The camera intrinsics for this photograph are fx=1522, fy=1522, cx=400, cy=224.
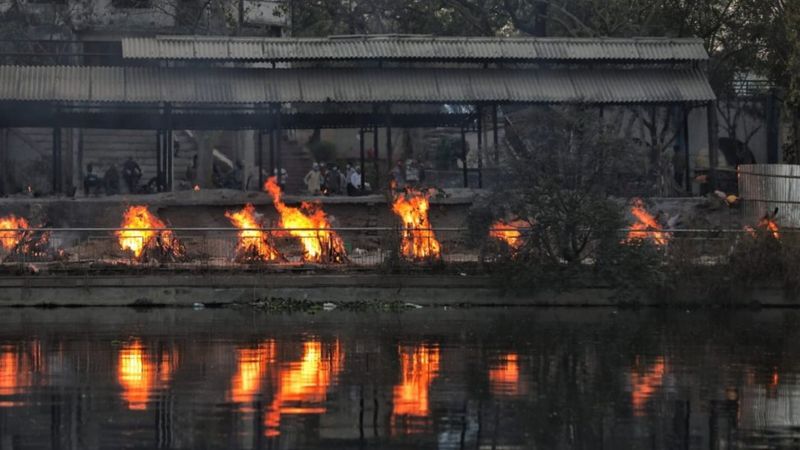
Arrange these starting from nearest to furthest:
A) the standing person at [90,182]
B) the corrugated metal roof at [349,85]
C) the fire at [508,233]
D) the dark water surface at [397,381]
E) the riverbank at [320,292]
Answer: the dark water surface at [397,381] < the riverbank at [320,292] < the fire at [508,233] < the corrugated metal roof at [349,85] < the standing person at [90,182]

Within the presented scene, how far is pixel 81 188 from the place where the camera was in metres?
51.0

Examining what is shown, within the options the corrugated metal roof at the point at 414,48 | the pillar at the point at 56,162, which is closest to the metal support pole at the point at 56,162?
the pillar at the point at 56,162

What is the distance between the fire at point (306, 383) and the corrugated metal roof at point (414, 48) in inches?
764

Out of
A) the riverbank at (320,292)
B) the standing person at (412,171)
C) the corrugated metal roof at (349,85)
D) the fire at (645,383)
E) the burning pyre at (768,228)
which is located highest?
the corrugated metal roof at (349,85)

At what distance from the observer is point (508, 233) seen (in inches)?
1399

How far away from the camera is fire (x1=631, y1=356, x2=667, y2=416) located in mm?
19703

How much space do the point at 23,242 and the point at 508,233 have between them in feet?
36.8

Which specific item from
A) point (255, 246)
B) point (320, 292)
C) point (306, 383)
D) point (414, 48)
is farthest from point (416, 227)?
point (306, 383)

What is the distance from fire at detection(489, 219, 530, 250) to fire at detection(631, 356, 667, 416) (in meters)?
10.7

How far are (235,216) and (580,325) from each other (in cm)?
1175

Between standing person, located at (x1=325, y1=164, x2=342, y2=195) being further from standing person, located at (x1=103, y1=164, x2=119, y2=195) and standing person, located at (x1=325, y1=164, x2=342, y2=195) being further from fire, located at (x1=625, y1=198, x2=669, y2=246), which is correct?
fire, located at (x1=625, y1=198, x2=669, y2=246)

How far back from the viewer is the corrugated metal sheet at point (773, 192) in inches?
1657

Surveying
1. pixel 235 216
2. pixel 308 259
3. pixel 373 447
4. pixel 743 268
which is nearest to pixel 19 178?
pixel 235 216

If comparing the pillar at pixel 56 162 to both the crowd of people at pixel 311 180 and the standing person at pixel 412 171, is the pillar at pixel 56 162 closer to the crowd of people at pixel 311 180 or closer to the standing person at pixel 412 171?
the crowd of people at pixel 311 180
